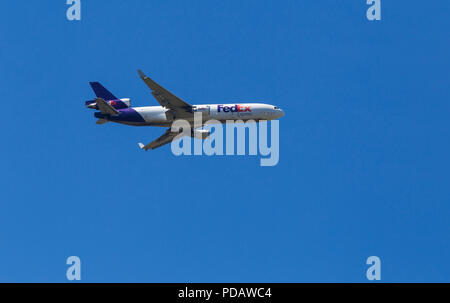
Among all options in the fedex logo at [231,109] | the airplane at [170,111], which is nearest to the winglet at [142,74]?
the airplane at [170,111]

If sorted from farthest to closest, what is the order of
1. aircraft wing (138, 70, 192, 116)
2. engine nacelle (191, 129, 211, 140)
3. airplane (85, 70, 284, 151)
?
1. engine nacelle (191, 129, 211, 140)
2. airplane (85, 70, 284, 151)
3. aircraft wing (138, 70, 192, 116)

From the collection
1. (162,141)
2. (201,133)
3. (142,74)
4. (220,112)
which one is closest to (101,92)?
(142,74)

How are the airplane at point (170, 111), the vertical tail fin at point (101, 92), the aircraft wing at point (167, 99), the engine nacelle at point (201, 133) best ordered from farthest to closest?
the engine nacelle at point (201, 133) → the vertical tail fin at point (101, 92) → the airplane at point (170, 111) → the aircraft wing at point (167, 99)

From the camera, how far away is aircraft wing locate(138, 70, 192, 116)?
273 ft

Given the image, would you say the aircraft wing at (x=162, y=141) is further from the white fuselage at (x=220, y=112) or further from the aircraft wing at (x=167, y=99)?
the aircraft wing at (x=167, y=99)

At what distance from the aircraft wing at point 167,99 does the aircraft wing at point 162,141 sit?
7.59 meters

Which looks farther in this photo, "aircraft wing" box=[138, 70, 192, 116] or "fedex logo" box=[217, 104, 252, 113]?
"fedex logo" box=[217, 104, 252, 113]

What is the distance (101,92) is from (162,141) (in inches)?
436

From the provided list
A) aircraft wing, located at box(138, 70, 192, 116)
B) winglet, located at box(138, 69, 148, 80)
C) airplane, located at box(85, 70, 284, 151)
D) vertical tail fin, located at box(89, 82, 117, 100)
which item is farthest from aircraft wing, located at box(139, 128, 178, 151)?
winglet, located at box(138, 69, 148, 80)

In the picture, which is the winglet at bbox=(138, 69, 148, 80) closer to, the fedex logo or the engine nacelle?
the fedex logo

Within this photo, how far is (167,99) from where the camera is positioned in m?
84.8

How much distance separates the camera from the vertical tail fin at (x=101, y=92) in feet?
289

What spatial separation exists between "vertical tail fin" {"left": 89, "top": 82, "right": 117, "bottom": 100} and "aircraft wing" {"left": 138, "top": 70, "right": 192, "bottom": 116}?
21.8 ft

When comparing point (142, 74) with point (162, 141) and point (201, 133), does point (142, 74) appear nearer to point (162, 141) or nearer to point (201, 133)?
point (162, 141)
